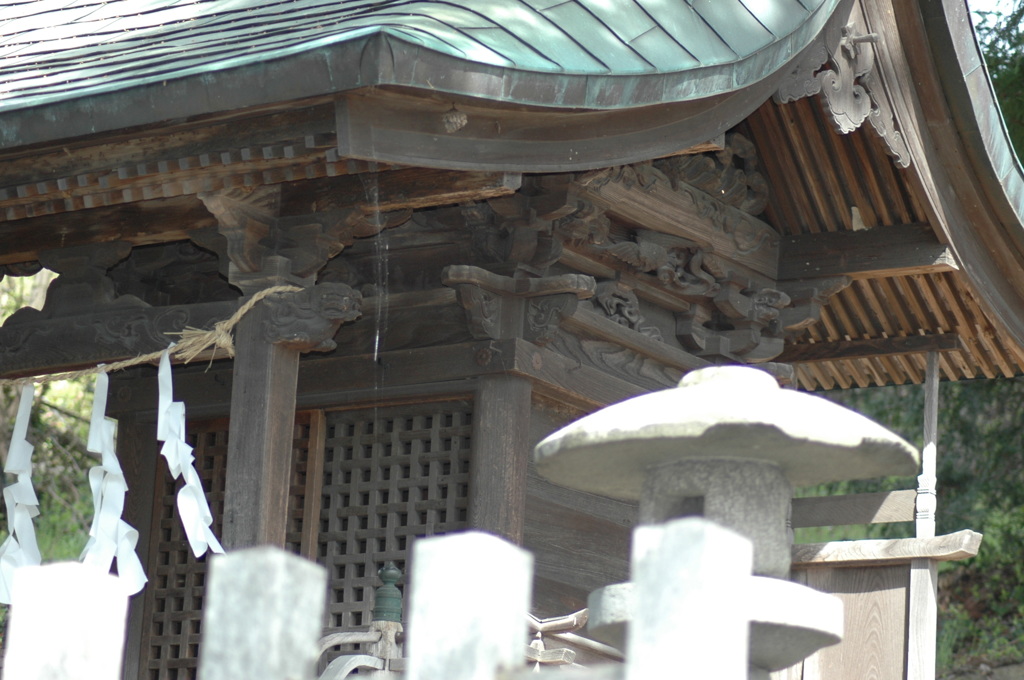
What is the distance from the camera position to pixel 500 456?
580 centimetres

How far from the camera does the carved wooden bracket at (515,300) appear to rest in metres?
5.75

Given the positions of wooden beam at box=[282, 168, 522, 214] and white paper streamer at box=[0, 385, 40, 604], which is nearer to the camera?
wooden beam at box=[282, 168, 522, 214]

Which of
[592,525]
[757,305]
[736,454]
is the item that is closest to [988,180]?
[757,305]

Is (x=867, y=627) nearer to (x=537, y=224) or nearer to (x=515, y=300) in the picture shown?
(x=515, y=300)

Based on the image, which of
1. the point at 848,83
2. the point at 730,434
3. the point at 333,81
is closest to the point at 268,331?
the point at 333,81

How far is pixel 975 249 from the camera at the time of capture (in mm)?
6785

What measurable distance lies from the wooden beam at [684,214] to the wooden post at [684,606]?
3.30 metres

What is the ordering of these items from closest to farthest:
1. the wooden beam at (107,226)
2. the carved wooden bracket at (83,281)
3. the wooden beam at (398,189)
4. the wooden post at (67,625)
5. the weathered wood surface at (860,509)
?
the wooden post at (67,625), the wooden beam at (398,189), the wooden beam at (107,226), the carved wooden bracket at (83,281), the weathered wood surface at (860,509)

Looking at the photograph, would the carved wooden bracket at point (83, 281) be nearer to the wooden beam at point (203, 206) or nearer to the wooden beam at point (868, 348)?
the wooden beam at point (203, 206)

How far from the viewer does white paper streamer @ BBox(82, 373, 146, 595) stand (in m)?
5.28

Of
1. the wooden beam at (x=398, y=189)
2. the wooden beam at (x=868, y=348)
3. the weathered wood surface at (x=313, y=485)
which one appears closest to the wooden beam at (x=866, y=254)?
the wooden beam at (x=868, y=348)

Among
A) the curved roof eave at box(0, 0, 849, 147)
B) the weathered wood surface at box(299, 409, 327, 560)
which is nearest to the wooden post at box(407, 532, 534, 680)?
the curved roof eave at box(0, 0, 849, 147)

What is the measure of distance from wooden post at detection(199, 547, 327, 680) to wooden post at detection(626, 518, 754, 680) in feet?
1.69

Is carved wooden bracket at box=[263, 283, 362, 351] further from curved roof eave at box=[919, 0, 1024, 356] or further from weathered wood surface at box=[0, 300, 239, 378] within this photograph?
curved roof eave at box=[919, 0, 1024, 356]
